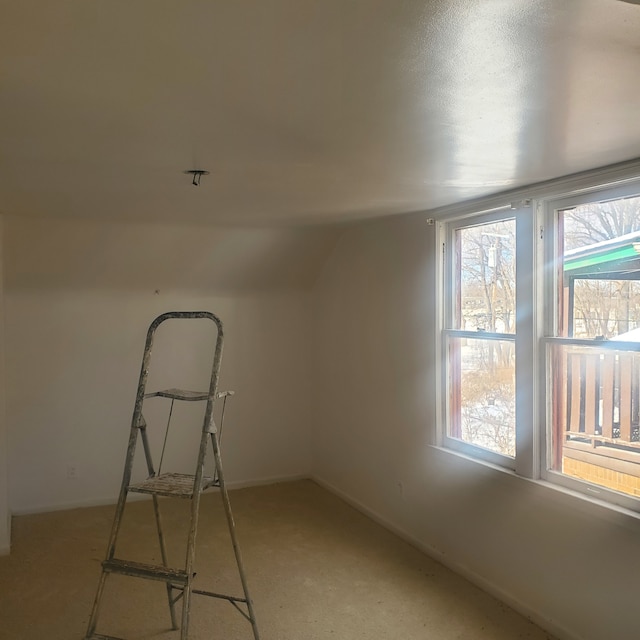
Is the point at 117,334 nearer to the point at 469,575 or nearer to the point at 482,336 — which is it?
the point at 482,336

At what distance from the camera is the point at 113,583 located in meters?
3.42

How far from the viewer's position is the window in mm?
2660

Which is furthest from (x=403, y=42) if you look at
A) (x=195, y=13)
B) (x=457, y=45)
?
(x=195, y=13)

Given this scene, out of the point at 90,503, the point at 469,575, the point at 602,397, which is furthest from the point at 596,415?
the point at 90,503

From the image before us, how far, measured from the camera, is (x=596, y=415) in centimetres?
280

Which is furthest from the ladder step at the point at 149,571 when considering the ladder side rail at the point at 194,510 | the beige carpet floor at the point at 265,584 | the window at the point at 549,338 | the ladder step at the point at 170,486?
the window at the point at 549,338

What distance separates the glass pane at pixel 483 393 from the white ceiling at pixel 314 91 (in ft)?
3.35

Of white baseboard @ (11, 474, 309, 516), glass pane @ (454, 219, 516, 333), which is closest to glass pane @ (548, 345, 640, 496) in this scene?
glass pane @ (454, 219, 516, 333)

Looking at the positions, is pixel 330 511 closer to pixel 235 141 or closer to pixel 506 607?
pixel 506 607

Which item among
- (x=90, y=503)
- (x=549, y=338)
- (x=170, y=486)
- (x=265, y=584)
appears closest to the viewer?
(x=170, y=486)

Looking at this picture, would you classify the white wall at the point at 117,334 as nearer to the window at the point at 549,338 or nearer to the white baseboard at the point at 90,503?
the white baseboard at the point at 90,503

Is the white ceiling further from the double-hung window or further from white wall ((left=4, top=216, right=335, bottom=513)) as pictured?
white wall ((left=4, top=216, right=335, bottom=513))

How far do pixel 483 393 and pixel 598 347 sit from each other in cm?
89

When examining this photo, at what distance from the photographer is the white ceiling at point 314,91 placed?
1198mm
